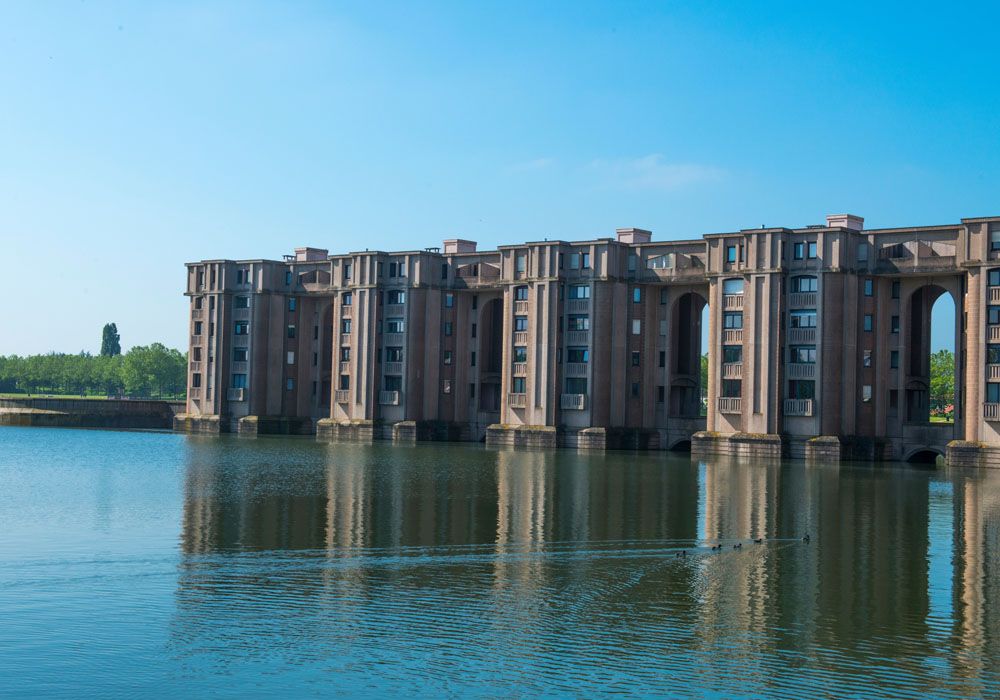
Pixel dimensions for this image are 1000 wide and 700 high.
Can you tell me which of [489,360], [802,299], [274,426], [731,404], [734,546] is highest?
[802,299]

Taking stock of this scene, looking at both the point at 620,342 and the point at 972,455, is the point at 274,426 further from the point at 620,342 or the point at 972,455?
the point at 972,455

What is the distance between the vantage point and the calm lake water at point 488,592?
23938 mm

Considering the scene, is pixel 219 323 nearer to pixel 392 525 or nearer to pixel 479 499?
pixel 479 499

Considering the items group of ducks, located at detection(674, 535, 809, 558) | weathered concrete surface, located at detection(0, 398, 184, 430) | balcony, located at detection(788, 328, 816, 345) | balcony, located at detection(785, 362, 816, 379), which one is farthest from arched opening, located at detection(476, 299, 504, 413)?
group of ducks, located at detection(674, 535, 809, 558)

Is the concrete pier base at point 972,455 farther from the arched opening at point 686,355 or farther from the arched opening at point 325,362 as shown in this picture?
the arched opening at point 325,362

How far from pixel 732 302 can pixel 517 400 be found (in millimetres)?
25391

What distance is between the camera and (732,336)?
10900 centimetres

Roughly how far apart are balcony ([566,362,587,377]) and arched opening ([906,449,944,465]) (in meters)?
31.7

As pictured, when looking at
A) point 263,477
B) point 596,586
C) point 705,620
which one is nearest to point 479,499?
point 263,477

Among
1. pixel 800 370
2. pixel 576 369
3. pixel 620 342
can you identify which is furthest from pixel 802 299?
pixel 576 369

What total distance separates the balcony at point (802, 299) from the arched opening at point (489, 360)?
126 feet

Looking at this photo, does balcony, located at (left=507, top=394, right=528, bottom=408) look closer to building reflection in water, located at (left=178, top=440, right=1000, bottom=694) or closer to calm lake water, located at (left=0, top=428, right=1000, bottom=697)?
building reflection in water, located at (left=178, top=440, right=1000, bottom=694)

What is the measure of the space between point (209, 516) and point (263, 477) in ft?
72.7

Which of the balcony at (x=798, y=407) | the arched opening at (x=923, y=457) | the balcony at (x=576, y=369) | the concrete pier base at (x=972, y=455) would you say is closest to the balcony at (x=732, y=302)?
the balcony at (x=798, y=407)
